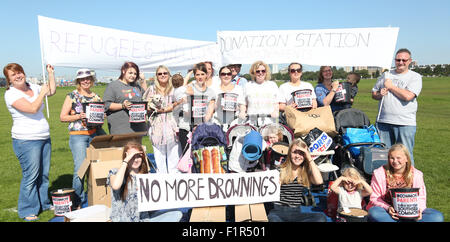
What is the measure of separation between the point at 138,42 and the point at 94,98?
2.07m

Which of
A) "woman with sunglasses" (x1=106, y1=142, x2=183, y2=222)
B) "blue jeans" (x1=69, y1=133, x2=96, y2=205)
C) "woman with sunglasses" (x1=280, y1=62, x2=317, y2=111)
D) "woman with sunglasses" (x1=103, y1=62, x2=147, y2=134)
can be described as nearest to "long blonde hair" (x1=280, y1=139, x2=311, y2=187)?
"woman with sunglasses" (x1=280, y1=62, x2=317, y2=111)

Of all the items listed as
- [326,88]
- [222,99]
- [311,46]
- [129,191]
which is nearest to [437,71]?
[311,46]

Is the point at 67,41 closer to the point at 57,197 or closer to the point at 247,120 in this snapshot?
the point at 57,197

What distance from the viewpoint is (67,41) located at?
586cm

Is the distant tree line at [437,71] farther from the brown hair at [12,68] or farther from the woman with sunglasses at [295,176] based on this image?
the brown hair at [12,68]

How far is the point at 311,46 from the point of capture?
6586 mm

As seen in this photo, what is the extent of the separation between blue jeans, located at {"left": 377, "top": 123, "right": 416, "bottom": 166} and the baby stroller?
127mm

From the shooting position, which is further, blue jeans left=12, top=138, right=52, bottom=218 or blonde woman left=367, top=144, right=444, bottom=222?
blue jeans left=12, top=138, right=52, bottom=218

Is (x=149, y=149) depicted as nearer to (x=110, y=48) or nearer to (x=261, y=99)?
(x=110, y=48)

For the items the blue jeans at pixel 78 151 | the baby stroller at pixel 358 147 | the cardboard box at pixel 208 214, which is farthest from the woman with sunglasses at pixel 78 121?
the baby stroller at pixel 358 147

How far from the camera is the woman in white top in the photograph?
442cm

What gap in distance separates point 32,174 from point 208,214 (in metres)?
2.57

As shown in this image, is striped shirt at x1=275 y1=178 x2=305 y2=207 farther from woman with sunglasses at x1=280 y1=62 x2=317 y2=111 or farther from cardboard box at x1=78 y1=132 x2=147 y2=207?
cardboard box at x1=78 y1=132 x2=147 y2=207
